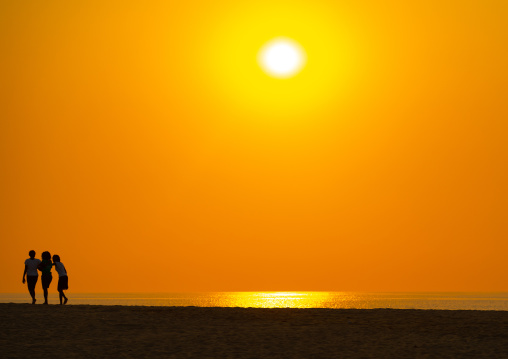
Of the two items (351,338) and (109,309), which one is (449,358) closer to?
(351,338)

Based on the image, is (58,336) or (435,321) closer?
(58,336)

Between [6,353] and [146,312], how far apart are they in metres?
13.0

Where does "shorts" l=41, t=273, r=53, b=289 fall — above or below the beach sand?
above

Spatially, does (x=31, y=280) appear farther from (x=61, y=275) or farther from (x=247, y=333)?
(x=247, y=333)

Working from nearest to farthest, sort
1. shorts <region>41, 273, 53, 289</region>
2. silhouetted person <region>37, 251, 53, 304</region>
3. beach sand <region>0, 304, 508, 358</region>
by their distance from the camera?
1. beach sand <region>0, 304, 508, 358</region>
2. silhouetted person <region>37, 251, 53, 304</region>
3. shorts <region>41, 273, 53, 289</region>

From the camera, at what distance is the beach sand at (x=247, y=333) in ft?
74.4

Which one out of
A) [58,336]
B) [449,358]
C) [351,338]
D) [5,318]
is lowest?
[449,358]

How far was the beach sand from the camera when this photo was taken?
2267 centimetres

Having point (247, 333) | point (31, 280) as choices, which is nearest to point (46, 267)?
point (31, 280)

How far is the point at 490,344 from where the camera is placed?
24.8m

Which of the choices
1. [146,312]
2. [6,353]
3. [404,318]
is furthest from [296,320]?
[6,353]

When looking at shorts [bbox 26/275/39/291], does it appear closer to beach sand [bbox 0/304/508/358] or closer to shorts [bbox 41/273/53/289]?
shorts [bbox 41/273/53/289]

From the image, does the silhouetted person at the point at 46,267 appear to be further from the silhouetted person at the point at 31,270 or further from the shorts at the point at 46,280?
the silhouetted person at the point at 31,270


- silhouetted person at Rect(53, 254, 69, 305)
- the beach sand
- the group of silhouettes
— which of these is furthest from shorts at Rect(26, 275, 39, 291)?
the beach sand
